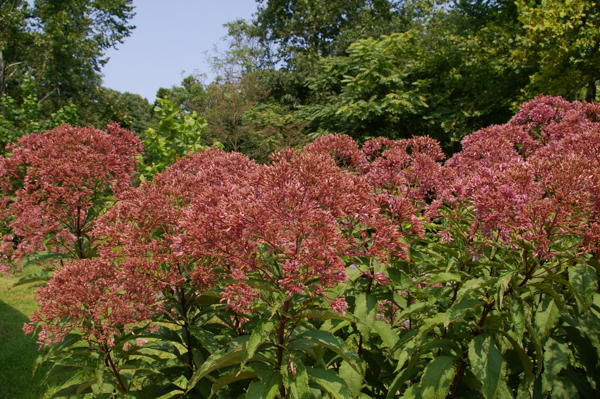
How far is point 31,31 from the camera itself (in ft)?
79.5

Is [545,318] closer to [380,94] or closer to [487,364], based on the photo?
[487,364]

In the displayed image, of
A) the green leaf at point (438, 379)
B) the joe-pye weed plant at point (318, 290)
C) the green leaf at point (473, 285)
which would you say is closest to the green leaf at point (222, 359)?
the joe-pye weed plant at point (318, 290)

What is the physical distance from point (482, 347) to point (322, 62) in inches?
921

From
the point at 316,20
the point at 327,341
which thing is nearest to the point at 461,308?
the point at 327,341

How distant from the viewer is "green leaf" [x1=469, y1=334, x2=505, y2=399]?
2.03 metres

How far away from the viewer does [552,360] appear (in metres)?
2.25

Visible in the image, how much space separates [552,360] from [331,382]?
1296 mm

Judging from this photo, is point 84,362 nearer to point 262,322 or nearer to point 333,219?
point 262,322

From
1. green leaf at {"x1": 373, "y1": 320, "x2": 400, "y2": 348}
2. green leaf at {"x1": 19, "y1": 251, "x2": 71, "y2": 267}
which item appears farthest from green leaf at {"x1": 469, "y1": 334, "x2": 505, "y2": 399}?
green leaf at {"x1": 19, "y1": 251, "x2": 71, "y2": 267}

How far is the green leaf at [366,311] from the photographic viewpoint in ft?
7.55

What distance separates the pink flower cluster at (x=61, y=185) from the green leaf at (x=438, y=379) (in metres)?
2.63

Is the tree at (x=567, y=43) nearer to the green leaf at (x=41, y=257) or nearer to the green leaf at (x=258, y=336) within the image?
the green leaf at (x=258, y=336)

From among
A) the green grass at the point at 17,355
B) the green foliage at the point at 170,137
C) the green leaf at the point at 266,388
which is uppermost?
the green foliage at the point at 170,137

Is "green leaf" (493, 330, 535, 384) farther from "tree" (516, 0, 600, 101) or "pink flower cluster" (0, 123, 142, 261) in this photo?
"tree" (516, 0, 600, 101)
